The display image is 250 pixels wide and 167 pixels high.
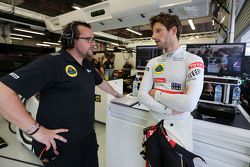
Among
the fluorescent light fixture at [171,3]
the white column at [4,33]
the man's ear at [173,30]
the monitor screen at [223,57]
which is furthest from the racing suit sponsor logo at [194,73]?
the white column at [4,33]

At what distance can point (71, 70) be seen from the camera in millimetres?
1159

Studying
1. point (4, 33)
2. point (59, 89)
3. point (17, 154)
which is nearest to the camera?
point (59, 89)

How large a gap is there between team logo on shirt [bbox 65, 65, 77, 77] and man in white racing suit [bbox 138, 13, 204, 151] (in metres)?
0.58

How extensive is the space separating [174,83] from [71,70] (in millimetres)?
808

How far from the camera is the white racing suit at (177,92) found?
1.00 meters

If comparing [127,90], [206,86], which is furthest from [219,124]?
[127,90]

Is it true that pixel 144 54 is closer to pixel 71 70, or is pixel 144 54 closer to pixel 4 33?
pixel 71 70

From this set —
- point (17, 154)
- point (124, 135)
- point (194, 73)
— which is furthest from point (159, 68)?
point (17, 154)

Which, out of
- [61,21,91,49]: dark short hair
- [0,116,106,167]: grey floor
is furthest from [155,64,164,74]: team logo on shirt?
[0,116,106,167]: grey floor

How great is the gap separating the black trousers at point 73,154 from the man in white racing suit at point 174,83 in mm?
669

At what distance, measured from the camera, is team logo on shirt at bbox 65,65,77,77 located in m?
1.13

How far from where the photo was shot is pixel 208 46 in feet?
5.20

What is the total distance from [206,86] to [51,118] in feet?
5.33

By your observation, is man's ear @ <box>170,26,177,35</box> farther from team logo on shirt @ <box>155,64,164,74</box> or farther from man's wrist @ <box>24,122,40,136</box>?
man's wrist @ <box>24,122,40,136</box>
